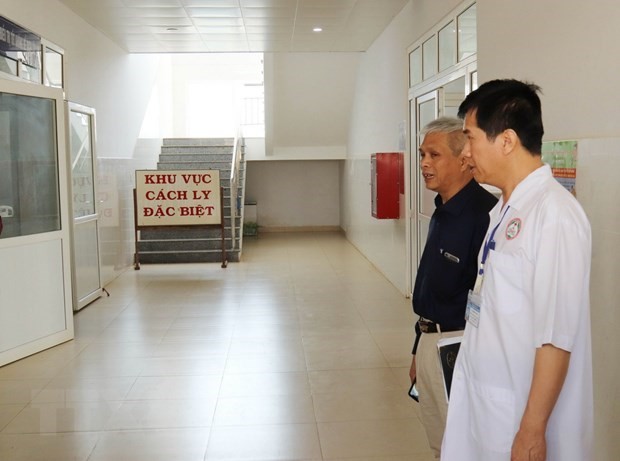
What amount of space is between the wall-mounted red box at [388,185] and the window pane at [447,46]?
65.6 inches

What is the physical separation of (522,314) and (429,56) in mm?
5150

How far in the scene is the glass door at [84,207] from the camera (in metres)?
6.80

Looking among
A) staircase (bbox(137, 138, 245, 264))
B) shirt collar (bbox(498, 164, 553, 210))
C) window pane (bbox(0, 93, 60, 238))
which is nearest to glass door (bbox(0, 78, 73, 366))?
window pane (bbox(0, 93, 60, 238))

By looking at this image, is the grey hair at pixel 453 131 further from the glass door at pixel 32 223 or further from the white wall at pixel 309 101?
the white wall at pixel 309 101

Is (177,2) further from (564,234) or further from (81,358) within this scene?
(564,234)

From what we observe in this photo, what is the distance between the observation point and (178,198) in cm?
960

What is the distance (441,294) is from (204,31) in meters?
6.76

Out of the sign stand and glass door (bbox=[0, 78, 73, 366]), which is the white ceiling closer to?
the sign stand

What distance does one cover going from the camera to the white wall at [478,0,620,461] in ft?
8.80

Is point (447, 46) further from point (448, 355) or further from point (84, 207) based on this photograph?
point (448, 355)

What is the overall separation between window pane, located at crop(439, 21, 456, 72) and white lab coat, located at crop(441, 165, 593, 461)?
4.14 meters

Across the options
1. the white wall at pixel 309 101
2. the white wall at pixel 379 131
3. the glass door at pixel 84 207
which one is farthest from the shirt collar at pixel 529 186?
the white wall at pixel 309 101

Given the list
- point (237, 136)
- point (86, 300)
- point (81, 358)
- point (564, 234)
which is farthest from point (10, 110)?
point (237, 136)

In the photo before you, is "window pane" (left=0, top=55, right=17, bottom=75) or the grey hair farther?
A: "window pane" (left=0, top=55, right=17, bottom=75)
